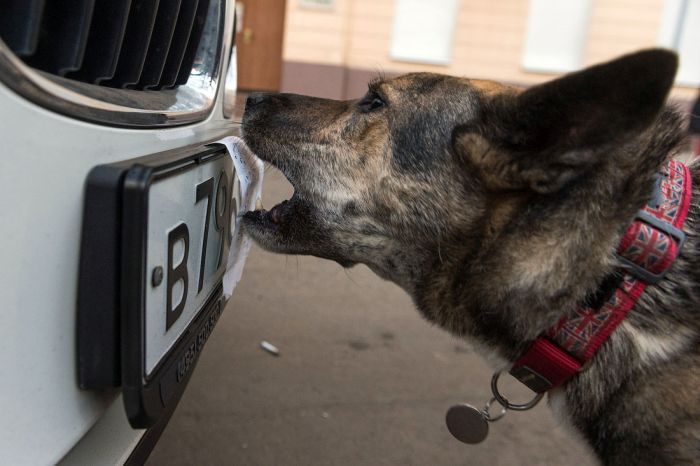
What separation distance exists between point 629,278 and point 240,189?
1240mm

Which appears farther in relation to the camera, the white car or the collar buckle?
the collar buckle

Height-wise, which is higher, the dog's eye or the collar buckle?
the dog's eye

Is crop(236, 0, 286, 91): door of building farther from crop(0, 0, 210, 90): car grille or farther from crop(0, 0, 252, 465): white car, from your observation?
crop(0, 0, 252, 465): white car

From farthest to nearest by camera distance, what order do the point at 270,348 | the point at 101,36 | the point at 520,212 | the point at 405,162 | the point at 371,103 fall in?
→ the point at 270,348, the point at 371,103, the point at 405,162, the point at 520,212, the point at 101,36

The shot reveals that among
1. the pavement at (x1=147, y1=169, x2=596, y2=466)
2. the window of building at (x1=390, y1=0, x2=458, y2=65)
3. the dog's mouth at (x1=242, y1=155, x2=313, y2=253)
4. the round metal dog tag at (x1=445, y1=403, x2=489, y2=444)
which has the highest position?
the window of building at (x1=390, y1=0, x2=458, y2=65)

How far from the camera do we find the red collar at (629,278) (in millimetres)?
1505

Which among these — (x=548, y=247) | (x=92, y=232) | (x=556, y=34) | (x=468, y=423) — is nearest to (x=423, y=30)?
(x=556, y=34)

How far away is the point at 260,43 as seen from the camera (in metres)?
11.5

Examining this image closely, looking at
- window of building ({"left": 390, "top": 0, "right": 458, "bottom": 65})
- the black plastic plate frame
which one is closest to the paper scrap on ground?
the black plastic plate frame

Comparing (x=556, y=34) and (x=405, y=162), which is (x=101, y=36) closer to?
(x=405, y=162)

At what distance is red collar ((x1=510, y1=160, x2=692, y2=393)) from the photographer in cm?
150

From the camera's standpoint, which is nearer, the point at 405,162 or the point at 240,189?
the point at 405,162

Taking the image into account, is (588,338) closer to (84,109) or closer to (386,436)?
(84,109)

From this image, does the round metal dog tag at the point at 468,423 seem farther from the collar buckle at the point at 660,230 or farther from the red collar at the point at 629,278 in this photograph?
the collar buckle at the point at 660,230
